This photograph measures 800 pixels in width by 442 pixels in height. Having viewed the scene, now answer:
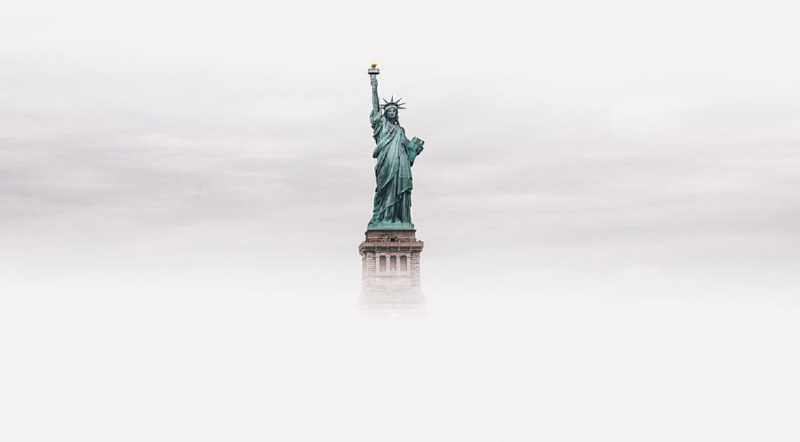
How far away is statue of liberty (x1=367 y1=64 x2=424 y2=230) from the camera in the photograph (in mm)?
131750

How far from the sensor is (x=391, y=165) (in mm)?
132000

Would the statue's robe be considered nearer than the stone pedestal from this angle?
No

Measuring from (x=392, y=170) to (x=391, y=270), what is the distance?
6.21 m

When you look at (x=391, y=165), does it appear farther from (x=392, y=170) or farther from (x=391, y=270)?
(x=391, y=270)

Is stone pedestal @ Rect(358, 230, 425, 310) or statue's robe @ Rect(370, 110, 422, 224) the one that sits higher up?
statue's robe @ Rect(370, 110, 422, 224)

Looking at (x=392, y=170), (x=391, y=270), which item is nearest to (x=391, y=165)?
(x=392, y=170)

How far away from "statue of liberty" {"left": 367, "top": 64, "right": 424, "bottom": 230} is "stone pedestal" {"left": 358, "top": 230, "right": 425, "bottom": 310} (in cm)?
85

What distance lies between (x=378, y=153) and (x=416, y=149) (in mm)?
2388

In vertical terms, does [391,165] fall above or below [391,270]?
above

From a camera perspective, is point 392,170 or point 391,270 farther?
point 392,170

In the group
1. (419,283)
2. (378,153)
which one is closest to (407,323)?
(419,283)

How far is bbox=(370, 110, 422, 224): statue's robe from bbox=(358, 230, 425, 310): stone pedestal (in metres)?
1.27

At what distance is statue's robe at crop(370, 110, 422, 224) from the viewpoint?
13188 centimetres

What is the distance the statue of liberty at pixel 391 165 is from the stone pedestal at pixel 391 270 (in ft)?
2.79
